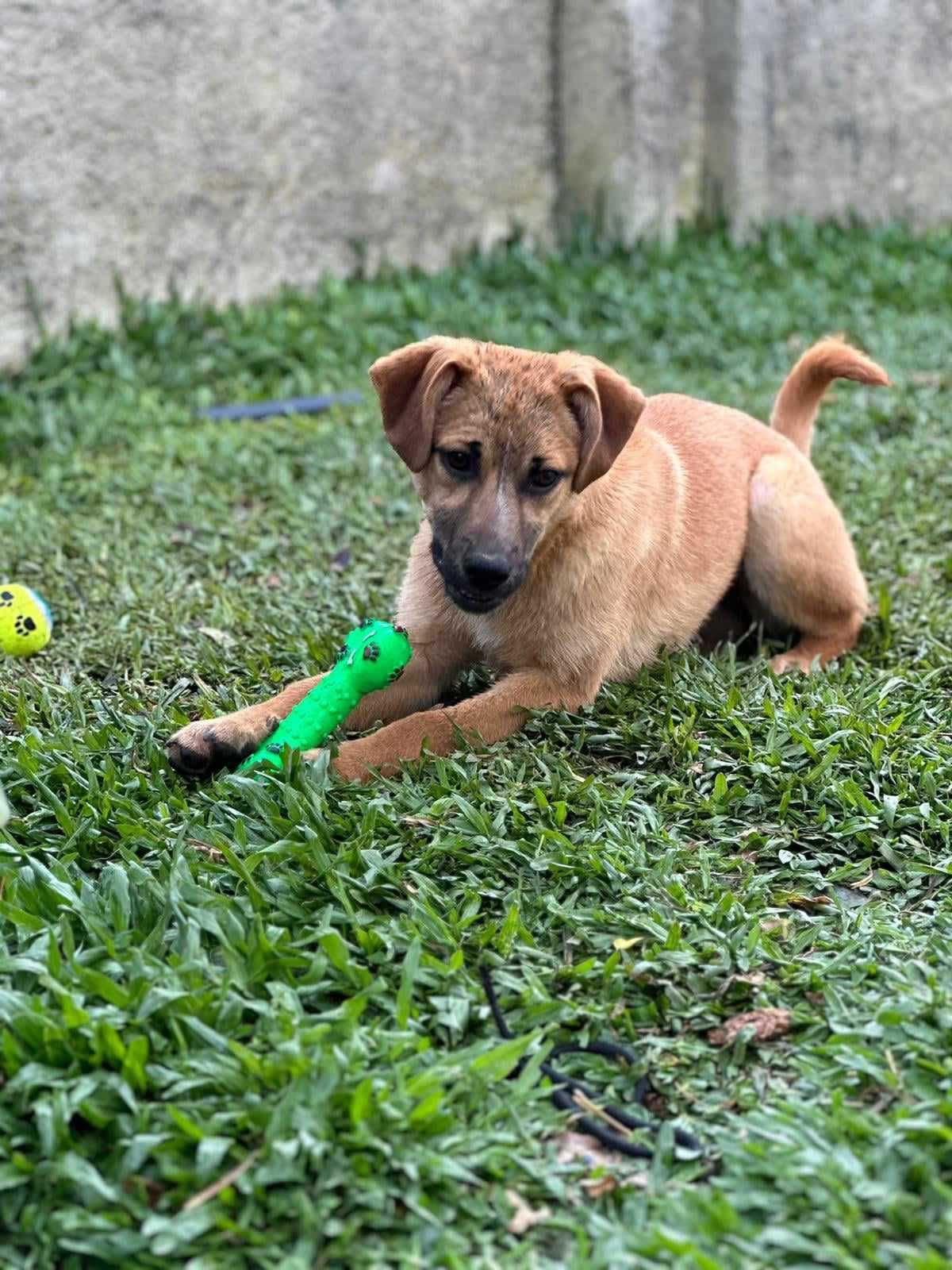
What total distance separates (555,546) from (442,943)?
1417 millimetres

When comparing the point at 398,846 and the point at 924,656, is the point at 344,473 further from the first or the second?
the point at 398,846

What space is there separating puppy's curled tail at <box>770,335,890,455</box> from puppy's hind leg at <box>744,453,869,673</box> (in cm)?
44

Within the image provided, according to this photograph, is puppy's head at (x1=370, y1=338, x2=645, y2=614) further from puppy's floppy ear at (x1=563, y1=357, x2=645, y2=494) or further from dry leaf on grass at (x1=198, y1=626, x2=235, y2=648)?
dry leaf on grass at (x1=198, y1=626, x2=235, y2=648)

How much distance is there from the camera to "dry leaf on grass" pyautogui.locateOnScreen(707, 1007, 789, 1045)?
2.80 meters

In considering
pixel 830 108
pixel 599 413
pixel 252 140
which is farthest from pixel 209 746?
pixel 830 108

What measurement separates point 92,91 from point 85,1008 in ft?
19.0

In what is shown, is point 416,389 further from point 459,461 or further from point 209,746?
point 209,746

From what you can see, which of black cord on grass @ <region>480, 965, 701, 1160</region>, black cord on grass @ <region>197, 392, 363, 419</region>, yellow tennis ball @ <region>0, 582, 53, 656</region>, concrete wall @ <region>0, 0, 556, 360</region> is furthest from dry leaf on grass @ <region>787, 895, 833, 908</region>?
concrete wall @ <region>0, 0, 556, 360</region>

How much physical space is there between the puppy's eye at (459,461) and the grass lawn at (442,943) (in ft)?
2.36

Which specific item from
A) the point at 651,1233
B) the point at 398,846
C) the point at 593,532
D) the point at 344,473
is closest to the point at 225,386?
the point at 344,473

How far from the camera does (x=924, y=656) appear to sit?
14.9ft

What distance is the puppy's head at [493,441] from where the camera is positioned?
3.71 m

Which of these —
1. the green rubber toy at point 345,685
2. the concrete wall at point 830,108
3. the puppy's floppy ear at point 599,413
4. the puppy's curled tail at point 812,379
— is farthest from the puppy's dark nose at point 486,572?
the concrete wall at point 830,108

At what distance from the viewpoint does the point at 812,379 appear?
5.19 metres
